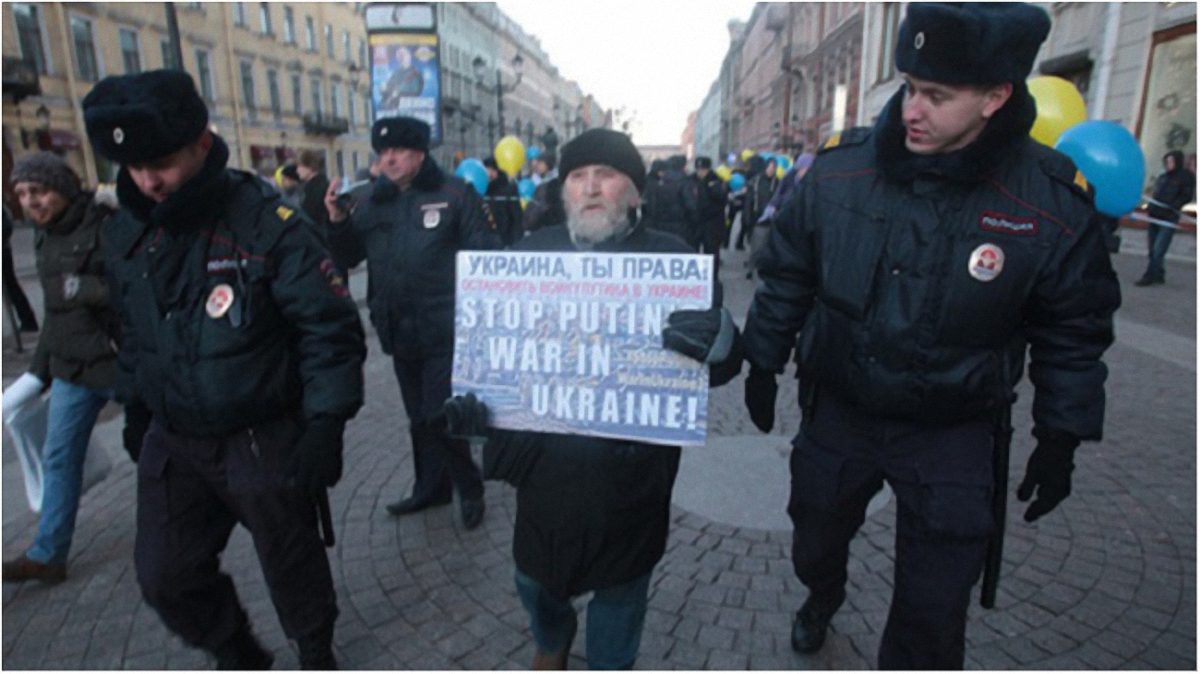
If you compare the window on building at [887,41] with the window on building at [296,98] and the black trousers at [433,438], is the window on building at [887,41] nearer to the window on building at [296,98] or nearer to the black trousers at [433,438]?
the black trousers at [433,438]

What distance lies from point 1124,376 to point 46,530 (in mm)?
7352

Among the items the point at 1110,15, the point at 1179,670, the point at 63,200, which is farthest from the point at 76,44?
the point at 1179,670

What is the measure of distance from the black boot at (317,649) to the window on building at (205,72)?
36.5 m

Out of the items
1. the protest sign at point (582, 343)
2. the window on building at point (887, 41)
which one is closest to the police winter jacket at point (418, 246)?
the protest sign at point (582, 343)

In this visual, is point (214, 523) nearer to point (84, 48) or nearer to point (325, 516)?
point (325, 516)

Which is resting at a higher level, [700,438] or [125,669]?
[700,438]

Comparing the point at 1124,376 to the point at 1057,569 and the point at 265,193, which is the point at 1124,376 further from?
the point at 265,193

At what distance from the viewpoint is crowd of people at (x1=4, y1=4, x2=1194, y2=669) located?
186cm

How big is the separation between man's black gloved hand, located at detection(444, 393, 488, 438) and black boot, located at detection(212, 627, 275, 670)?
1.14 m

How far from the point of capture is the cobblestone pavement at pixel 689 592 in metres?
2.59

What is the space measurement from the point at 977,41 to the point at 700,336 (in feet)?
3.29

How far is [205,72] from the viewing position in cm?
3272

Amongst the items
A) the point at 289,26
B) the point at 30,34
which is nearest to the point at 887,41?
the point at 30,34

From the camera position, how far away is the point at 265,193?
222cm
